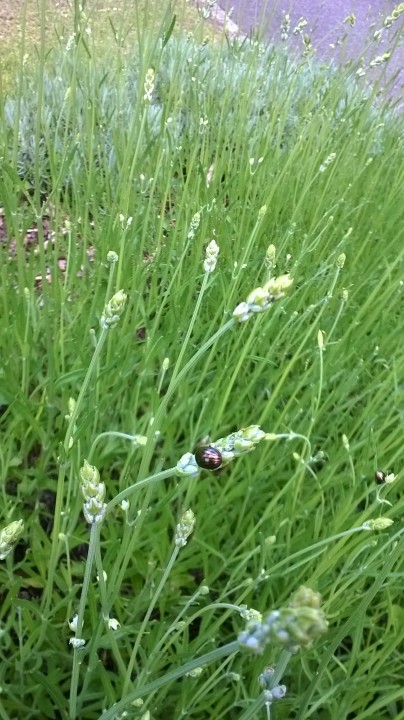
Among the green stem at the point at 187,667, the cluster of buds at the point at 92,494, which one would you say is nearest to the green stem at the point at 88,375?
the cluster of buds at the point at 92,494

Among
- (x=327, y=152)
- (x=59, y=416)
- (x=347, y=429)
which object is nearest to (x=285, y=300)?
(x=347, y=429)

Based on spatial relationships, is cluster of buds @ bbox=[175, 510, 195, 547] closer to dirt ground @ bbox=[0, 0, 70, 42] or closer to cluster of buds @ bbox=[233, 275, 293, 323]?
cluster of buds @ bbox=[233, 275, 293, 323]

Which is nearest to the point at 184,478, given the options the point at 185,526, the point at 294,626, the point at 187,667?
the point at 185,526

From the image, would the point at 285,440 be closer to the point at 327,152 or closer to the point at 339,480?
the point at 339,480

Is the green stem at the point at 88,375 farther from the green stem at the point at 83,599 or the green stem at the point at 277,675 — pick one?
the green stem at the point at 277,675

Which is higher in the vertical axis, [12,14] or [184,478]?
[12,14]

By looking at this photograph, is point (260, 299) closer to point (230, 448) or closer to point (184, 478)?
point (230, 448)
